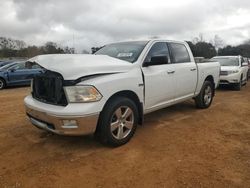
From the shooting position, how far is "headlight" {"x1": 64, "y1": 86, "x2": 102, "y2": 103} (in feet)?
14.0

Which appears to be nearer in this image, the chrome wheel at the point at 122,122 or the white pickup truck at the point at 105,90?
the white pickup truck at the point at 105,90

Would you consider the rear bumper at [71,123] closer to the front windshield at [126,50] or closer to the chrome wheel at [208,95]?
the front windshield at [126,50]

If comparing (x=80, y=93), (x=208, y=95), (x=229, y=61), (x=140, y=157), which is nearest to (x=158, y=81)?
(x=140, y=157)

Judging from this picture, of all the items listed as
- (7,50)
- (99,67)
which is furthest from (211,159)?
(7,50)

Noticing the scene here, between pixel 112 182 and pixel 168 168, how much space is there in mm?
848

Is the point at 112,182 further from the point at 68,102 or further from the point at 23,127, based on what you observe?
the point at 23,127

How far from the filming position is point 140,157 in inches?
173

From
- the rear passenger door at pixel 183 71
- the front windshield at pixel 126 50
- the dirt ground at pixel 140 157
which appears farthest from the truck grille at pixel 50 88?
the rear passenger door at pixel 183 71

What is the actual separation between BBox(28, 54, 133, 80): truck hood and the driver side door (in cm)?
53

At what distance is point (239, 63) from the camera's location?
13.4 meters

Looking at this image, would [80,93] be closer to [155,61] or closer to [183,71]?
[155,61]

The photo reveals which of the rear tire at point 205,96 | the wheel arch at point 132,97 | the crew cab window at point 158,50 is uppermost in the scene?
the crew cab window at point 158,50

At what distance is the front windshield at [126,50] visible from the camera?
17.8ft

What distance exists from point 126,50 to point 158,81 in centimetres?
88
